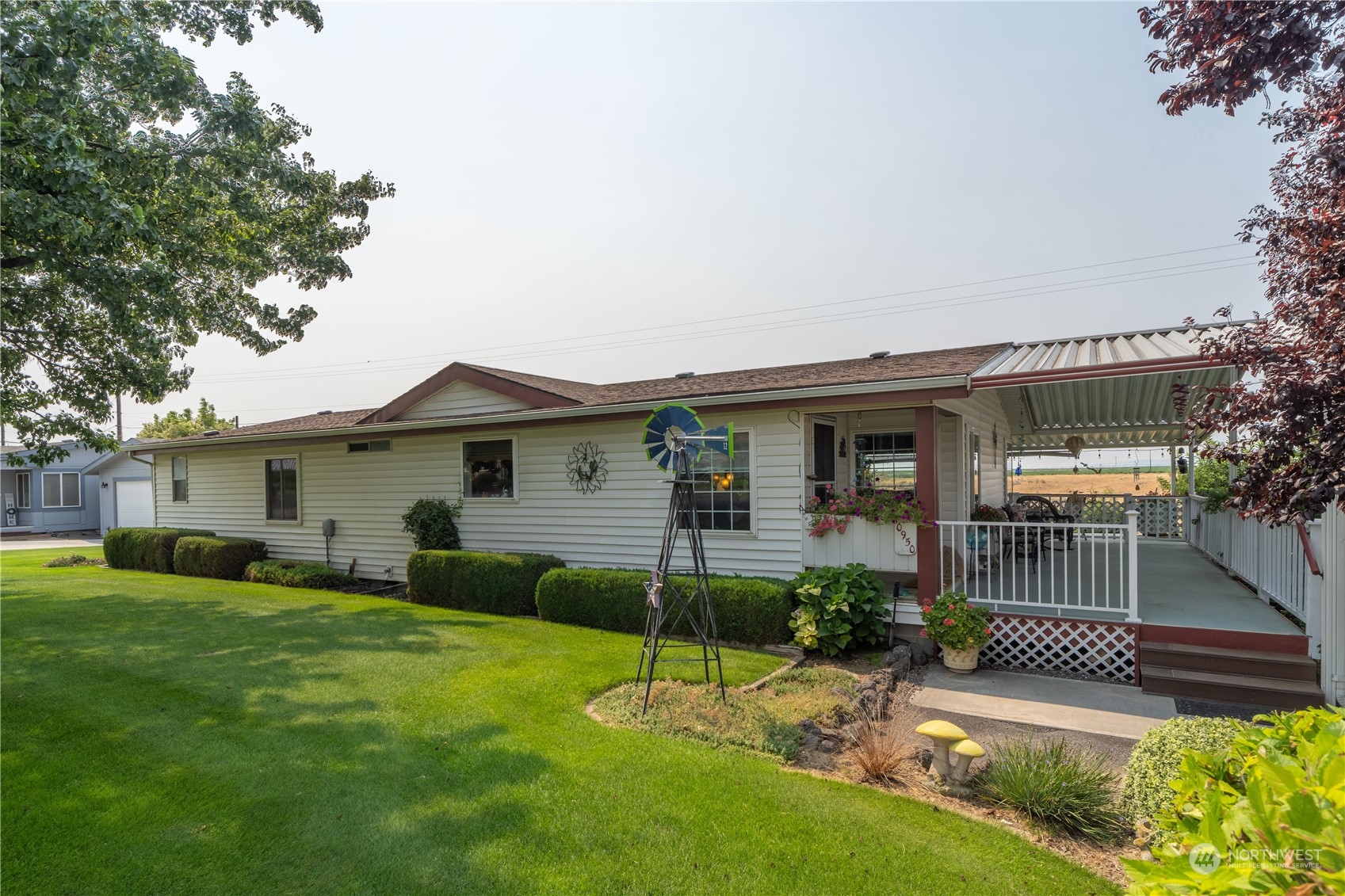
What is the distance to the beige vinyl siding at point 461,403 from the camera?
34.7 feet

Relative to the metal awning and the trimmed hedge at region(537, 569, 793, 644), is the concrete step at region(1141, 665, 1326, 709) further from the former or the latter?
the trimmed hedge at region(537, 569, 793, 644)

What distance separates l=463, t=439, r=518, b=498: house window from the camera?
10.2 meters

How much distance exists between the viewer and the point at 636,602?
26.0 feet

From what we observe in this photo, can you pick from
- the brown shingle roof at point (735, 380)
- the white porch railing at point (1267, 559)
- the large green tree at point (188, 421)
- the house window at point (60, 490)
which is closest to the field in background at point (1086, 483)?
the white porch railing at point (1267, 559)

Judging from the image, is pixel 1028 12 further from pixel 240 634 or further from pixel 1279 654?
pixel 240 634

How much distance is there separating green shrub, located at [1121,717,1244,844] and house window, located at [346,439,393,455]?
11.0 m

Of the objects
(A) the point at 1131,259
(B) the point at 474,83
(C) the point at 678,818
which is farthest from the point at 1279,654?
(A) the point at 1131,259

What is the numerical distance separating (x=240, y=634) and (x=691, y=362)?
25531mm

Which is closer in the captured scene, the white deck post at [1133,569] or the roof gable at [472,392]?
the white deck post at [1133,569]

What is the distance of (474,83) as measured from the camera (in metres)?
8.20

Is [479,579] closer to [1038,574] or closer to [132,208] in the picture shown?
[132,208]

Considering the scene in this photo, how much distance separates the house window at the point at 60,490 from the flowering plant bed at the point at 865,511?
31.5 m

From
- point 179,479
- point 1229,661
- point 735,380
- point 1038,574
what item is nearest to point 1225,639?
point 1229,661
